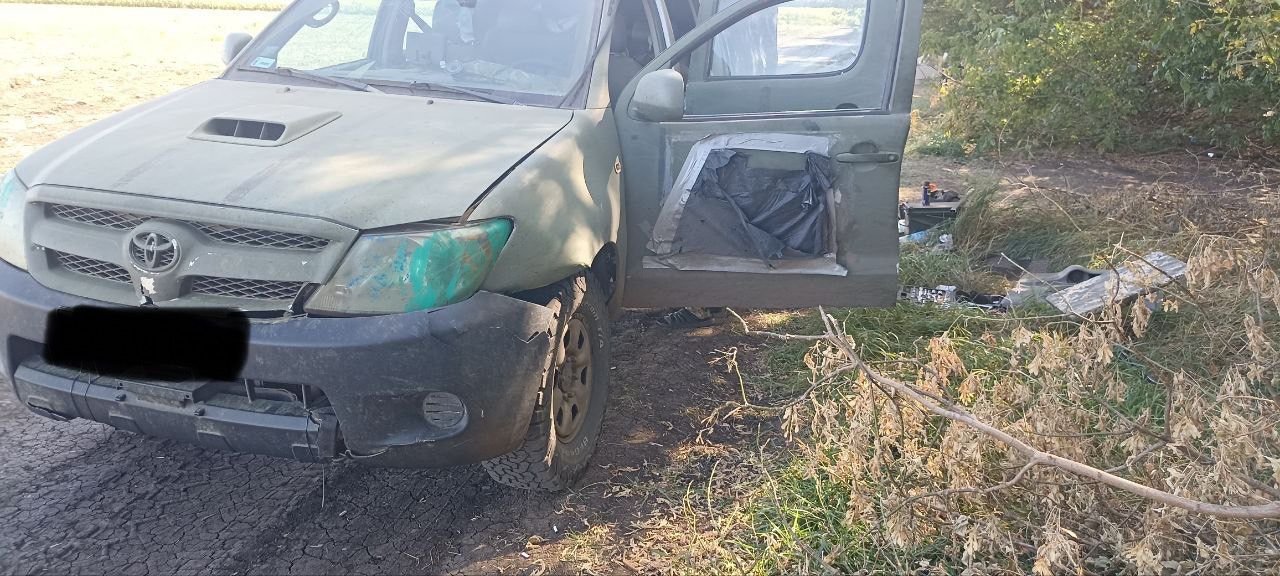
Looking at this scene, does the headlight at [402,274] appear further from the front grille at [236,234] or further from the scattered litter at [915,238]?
the scattered litter at [915,238]

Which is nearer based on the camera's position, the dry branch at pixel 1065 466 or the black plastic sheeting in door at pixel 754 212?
the dry branch at pixel 1065 466

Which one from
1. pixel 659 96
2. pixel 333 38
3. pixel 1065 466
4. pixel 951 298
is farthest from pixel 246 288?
pixel 951 298

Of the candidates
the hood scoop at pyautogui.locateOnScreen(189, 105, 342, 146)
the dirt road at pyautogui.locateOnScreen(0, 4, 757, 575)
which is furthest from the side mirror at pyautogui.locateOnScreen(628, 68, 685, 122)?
the dirt road at pyautogui.locateOnScreen(0, 4, 757, 575)

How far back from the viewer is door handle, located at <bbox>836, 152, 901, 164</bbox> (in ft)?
12.9

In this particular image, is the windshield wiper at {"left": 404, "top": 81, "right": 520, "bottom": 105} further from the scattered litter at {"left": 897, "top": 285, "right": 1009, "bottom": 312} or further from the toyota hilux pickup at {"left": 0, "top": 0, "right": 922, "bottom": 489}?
the scattered litter at {"left": 897, "top": 285, "right": 1009, "bottom": 312}

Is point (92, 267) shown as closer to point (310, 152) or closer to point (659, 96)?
point (310, 152)

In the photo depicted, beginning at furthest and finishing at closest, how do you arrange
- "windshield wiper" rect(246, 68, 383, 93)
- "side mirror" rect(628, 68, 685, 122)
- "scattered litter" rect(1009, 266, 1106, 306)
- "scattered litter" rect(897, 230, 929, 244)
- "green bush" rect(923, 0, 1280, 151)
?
"green bush" rect(923, 0, 1280, 151) → "scattered litter" rect(897, 230, 929, 244) → "scattered litter" rect(1009, 266, 1106, 306) → "windshield wiper" rect(246, 68, 383, 93) → "side mirror" rect(628, 68, 685, 122)

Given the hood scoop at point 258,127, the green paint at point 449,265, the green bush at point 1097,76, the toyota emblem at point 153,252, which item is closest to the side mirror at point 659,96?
the green paint at point 449,265

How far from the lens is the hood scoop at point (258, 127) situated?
10.4ft

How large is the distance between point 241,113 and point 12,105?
7.49 meters

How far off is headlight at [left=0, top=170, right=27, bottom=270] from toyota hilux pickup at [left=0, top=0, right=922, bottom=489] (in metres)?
0.01

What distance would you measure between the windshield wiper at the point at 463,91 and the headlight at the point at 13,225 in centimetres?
143

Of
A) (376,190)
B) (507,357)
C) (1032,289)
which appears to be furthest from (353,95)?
(1032,289)

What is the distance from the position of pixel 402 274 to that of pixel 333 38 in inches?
81.6
